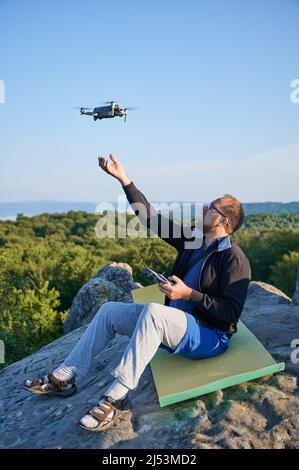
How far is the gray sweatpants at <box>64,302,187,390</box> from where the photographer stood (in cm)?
410

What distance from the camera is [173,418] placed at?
4.23 meters

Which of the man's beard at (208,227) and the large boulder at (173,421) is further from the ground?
the man's beard at (208,227)

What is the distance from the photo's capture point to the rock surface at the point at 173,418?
13.1 ft

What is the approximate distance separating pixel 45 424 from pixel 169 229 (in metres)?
2.21

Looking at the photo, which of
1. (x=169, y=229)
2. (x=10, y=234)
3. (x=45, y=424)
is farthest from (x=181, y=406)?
(x=10, y=234)

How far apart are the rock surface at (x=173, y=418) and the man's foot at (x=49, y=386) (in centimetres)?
15

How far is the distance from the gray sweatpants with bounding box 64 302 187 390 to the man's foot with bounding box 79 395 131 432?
Result: 235 mm

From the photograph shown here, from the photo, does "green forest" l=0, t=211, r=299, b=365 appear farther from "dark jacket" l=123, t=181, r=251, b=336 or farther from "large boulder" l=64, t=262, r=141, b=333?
"dark jacket" l=123, t=181, r=251, b=336

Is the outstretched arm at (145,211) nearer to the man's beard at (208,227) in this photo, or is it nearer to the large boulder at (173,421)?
the man's beard at (208,227)

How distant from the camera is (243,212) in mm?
4785

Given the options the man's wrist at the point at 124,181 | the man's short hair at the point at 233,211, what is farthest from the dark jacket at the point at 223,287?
the man's wrist at the point at 124,181

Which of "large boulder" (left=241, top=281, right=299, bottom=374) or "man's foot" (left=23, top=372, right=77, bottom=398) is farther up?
"large boulder" (left=241, top=281, right=299, bottom=374)

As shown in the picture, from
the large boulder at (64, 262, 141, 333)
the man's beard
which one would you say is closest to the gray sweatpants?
the man's beard
